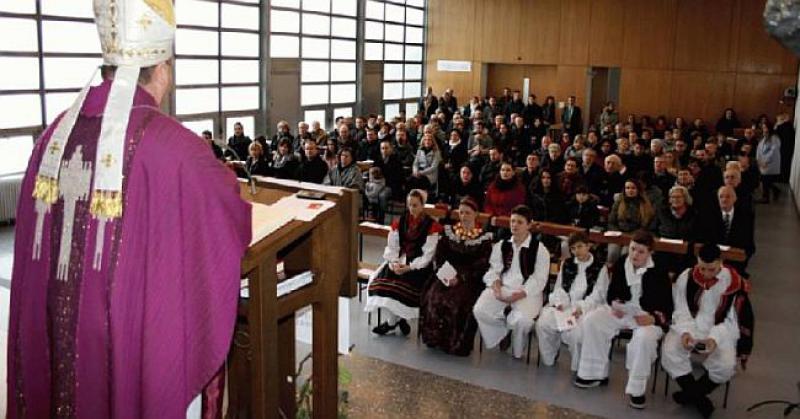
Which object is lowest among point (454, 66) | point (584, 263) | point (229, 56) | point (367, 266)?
point (367, 266)

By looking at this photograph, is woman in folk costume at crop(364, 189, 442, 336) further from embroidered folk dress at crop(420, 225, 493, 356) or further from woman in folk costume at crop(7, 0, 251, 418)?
woman in folk costume at crop(7, 0, 251, 418)

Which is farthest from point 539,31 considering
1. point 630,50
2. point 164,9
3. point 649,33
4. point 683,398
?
point 164,9

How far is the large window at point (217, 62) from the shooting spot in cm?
1412

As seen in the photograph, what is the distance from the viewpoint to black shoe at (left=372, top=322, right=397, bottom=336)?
6.67m

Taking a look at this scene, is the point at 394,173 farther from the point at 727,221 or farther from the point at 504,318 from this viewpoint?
the point at 504,318

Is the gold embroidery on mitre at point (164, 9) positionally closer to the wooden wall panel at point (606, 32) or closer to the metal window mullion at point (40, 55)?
the metal window mullion at point (40, 55)

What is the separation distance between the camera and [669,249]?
684 cm

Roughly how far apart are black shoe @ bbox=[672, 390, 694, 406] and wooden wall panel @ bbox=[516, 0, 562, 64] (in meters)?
17.7

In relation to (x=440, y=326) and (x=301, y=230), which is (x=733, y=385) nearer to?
(x=440, y=326)

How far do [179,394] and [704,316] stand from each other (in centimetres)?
475

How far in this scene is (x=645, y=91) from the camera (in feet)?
68.6

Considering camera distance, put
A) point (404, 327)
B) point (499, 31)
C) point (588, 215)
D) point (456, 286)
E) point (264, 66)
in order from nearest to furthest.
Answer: point (456, 286)
point (404, 327)
point (588, 215)
point (264, 66)
point (499, 31)

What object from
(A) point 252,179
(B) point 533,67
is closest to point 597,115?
(B) point 533,67

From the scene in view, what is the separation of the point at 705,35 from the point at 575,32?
139 inches
